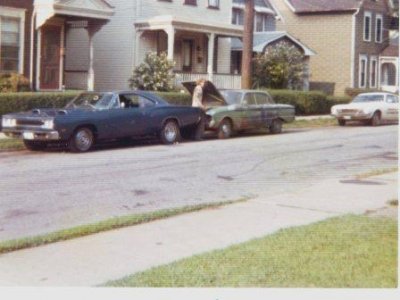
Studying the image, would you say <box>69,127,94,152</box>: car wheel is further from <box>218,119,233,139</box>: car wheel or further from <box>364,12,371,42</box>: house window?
<box>364,12,371,42</box>: house window

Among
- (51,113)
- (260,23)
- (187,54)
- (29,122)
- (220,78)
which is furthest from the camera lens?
(260,23)

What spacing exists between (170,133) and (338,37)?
21093mm

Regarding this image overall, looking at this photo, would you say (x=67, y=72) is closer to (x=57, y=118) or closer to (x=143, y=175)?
(x=57, y=118)

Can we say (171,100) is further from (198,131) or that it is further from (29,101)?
(29,101)

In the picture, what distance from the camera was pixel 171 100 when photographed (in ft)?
66.5

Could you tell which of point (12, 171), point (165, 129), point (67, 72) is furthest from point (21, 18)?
point (12, 171)

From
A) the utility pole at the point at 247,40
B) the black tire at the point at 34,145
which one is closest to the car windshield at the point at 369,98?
the utility pole at the point at 247,40

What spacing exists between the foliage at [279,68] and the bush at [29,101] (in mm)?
13485

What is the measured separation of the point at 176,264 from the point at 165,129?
31.7 ft

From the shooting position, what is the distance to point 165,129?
49.9 ft

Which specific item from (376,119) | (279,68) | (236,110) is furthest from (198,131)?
(279,68)

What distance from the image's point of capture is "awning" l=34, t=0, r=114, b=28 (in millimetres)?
20047

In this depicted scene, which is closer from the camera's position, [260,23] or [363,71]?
[363,71]

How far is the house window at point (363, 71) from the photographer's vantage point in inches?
1323
